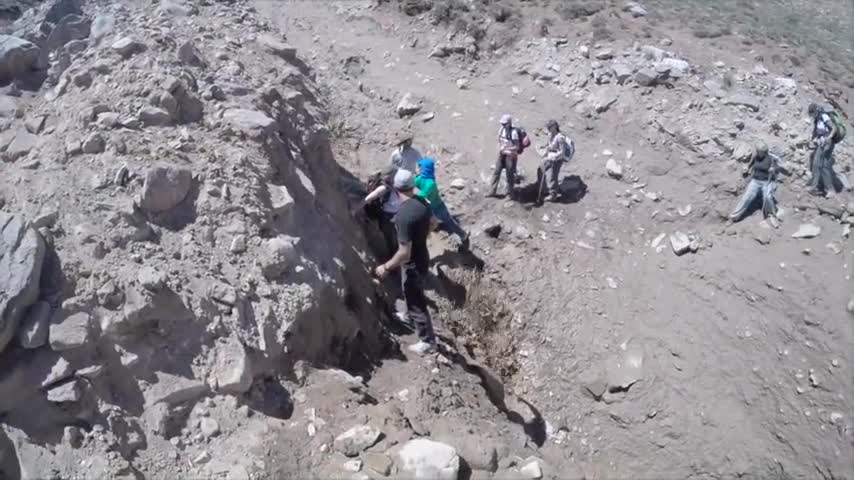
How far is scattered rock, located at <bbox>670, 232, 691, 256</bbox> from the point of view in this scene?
8953 millimetres

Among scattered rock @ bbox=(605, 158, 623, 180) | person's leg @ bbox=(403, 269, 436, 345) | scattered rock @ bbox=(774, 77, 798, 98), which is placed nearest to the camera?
person's leg @ bbox=(403, 269, 436, 345)

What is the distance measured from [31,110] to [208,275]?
245 centimetres

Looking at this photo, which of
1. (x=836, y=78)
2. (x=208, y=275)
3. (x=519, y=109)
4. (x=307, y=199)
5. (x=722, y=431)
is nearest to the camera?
(x=208, y=275)

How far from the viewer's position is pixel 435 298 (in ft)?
25.7

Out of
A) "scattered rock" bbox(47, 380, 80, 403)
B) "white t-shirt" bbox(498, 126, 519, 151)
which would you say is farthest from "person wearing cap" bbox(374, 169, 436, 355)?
"white t-shirt" bbox(498, 126, 519, 151)

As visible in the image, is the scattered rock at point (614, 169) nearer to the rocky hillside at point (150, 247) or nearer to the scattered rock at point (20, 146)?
the rocky hillside at point (150, 247)

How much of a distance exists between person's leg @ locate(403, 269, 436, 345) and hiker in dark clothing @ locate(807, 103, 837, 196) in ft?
20.7

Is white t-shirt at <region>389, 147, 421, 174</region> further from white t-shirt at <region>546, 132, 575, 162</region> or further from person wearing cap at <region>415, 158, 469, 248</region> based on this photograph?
white t-shirt at <region>546, 132, 575, 162</region>

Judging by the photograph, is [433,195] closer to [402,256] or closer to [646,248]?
[402,256]

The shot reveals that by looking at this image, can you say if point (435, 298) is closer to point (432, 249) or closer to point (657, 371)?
point (432, 249)

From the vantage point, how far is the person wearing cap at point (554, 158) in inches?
367

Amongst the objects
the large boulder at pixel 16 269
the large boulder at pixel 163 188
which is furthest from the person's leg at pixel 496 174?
the large boulder at pixel 16 269

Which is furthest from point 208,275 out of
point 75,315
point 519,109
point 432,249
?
point 519,109

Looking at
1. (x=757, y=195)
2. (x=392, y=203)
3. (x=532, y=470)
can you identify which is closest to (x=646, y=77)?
(x=757, y=195)
